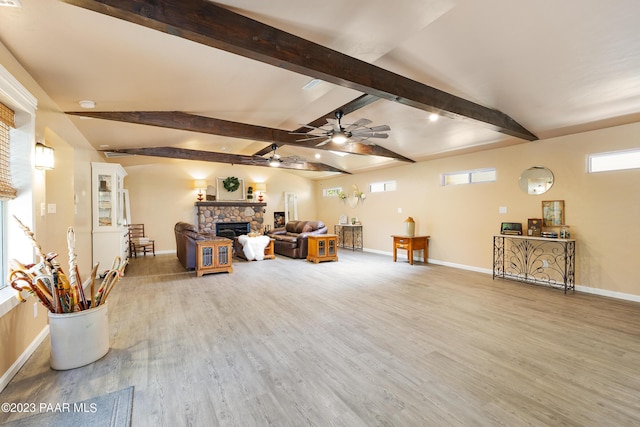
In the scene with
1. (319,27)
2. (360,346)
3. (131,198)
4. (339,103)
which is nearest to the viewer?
(319,27)

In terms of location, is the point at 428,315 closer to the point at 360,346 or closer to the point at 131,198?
the point at 360,346

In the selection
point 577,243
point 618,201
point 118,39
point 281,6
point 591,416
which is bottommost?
point 591,416

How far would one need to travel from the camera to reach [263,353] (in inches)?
99.8

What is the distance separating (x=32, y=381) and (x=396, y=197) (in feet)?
23.8

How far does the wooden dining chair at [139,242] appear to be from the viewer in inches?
303

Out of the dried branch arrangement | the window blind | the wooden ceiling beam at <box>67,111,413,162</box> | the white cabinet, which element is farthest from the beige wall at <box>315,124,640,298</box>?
the window blind

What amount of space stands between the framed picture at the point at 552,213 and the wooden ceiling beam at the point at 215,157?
5.55 metres

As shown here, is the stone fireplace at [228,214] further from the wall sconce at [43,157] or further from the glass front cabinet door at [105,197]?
the wall sconce at [43,157]

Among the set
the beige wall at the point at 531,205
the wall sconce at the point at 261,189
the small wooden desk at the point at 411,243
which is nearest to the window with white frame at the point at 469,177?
the beige wall at the point at 531,205

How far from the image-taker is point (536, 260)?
193 inches

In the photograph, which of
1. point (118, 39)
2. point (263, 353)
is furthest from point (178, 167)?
point (263, 353)

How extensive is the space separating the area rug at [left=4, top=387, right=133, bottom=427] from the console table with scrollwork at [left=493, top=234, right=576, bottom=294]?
552 cm

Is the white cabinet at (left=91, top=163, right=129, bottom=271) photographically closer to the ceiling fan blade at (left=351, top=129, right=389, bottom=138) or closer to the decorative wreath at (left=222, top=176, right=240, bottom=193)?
the decorative wreath at (left=222, top=176, right=240, bottom=193)

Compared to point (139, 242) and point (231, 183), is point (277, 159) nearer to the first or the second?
point (231, 183)
